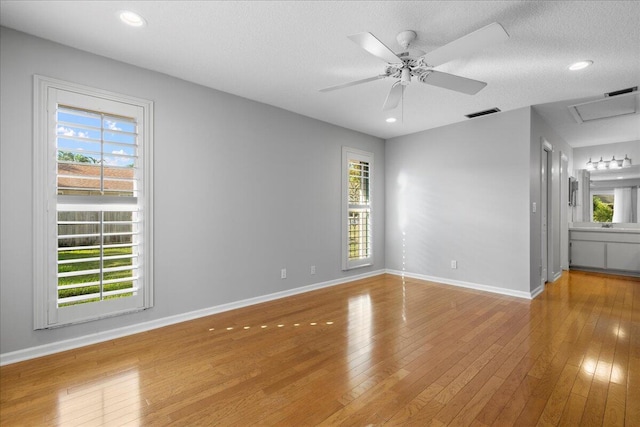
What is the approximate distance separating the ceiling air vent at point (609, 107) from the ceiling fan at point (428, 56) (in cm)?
245

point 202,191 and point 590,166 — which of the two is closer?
point 202,191

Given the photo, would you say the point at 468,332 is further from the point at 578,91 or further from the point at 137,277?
the point at 137,277

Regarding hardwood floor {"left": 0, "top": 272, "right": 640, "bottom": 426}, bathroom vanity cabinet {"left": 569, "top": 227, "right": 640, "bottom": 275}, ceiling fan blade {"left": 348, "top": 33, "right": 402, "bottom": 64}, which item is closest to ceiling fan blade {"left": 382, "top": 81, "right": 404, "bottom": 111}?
ceiling fan blade {"left": 348, "top": 33, "right": 402, "bottom": 64}

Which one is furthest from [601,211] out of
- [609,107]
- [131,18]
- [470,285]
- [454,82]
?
[131,18]

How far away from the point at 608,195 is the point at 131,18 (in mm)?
8194

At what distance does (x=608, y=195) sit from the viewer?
239 inches

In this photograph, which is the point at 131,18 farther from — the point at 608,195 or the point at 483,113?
the point at 608,195

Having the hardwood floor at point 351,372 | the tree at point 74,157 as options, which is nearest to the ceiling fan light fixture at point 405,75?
the hardwood floor at point 351,372

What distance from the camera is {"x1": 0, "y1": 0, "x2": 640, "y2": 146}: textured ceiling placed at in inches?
84.2

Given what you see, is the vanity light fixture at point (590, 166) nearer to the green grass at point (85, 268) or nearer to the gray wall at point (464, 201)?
the gray wall at point (464, 201)

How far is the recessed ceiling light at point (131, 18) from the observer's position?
220 cm

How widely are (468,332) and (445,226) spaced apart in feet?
7.64

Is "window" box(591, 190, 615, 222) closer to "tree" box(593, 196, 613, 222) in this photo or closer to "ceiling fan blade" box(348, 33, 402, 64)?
"tree" box(593, 196, 613, 222)

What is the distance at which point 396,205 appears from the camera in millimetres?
5746
